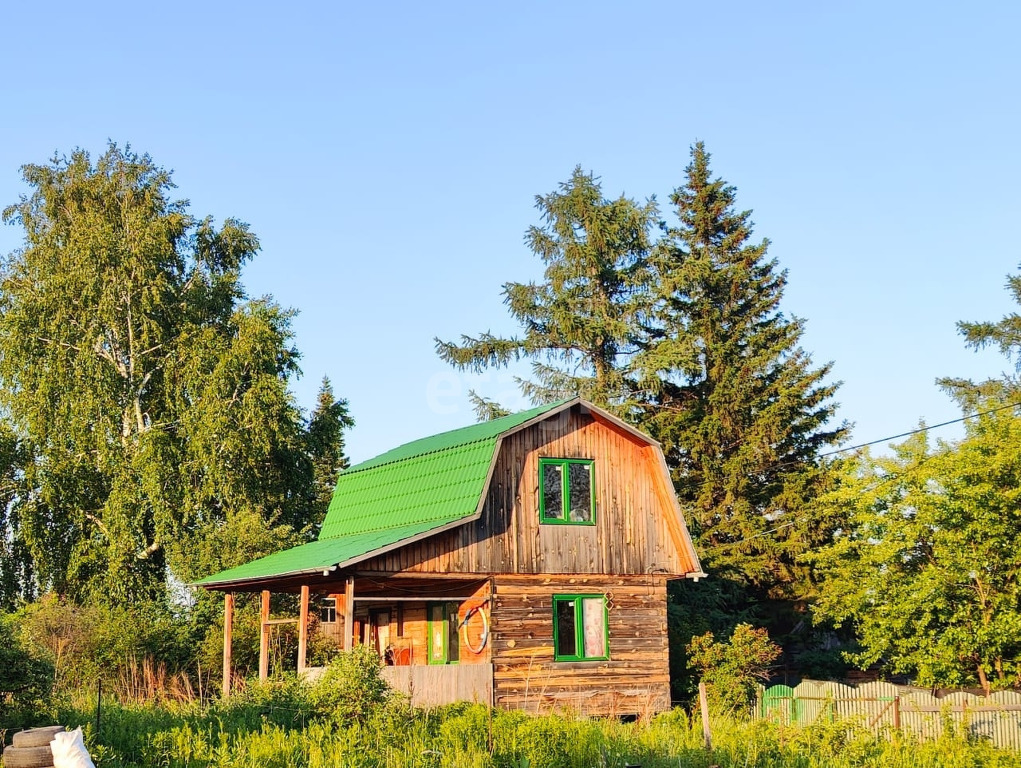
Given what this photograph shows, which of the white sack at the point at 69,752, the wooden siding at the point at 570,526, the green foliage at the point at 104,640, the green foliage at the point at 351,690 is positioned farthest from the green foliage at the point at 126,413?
the white sack at the point at 69,752

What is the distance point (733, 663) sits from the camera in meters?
26.3

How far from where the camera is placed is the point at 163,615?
3056 centimetres

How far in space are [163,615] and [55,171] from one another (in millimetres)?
15262

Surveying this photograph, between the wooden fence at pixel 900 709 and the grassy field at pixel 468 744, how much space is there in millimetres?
1156

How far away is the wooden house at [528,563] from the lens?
22.3 metres

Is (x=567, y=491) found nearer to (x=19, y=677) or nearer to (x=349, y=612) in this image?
(x=349, y=612)

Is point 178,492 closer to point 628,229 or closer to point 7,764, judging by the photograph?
point 628,229

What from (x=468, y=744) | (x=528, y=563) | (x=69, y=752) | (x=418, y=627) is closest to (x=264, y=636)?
(x=418, y=627)

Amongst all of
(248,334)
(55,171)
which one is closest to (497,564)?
(248,334)

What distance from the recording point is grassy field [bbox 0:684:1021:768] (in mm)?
13453

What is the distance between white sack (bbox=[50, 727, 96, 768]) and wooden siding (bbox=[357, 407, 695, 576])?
10.5m

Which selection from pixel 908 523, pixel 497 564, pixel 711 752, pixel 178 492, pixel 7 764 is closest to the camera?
pixel 7 764

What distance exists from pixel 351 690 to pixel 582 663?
7.52 metres

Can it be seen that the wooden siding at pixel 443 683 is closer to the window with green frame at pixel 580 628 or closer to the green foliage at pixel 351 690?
the window with green frame at pixel 580 628
